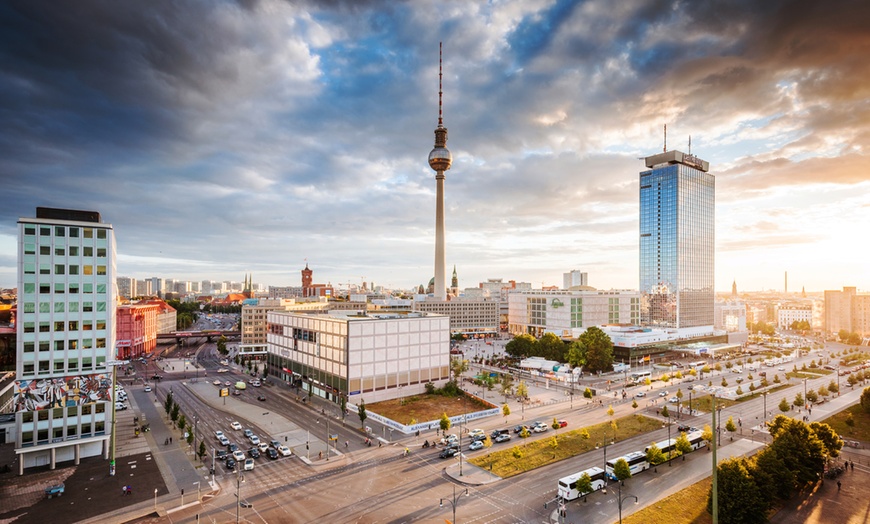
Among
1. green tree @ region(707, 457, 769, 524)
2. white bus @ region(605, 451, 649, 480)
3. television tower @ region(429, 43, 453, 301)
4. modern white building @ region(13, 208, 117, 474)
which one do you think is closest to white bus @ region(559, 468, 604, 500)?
white bus @ region(605, 451, 649, 480)

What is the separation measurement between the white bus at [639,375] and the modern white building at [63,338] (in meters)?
108

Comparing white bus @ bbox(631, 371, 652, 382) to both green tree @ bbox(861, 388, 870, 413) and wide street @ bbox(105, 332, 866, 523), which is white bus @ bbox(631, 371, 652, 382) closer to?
wide street @ bbox(105, 332, 866, 523)

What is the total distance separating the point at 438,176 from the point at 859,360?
15813 cm

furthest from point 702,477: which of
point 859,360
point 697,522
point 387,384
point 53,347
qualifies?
point 859,360

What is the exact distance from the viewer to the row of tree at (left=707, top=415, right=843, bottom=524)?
135 feet

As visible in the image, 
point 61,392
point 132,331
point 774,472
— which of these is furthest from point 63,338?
point 132,331

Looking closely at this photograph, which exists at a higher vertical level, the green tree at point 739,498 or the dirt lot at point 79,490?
the green tree at point 739,498

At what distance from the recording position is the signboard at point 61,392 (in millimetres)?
55344

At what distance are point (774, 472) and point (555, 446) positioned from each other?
2537 cm

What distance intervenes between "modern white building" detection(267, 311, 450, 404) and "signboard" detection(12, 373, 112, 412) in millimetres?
38244

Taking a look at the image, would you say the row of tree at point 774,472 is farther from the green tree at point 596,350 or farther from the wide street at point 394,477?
the green tree at point 596,350

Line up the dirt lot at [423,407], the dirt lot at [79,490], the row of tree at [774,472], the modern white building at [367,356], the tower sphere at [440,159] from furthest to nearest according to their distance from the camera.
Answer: the tower sphere at [440,159], the modern white building at [367,356], the dirt lot at [423,407], the dirt lot at [79,490], the row of tree at [774,472]

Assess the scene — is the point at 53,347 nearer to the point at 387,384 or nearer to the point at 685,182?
the point at 387,384

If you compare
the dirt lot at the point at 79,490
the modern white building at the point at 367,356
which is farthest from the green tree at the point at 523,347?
the dirt lot at the point at 79,490
